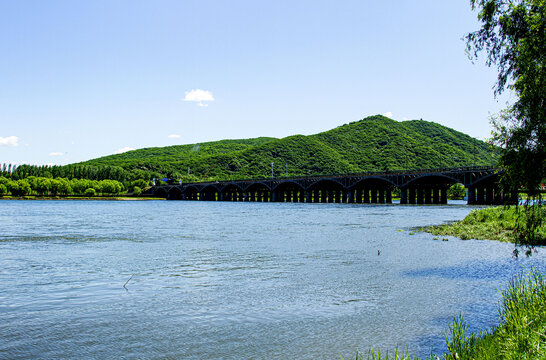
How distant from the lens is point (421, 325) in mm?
14156

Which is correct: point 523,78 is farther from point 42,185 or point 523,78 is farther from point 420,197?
point 42,185

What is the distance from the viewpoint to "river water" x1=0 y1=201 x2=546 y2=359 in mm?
12438

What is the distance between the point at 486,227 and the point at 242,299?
31.3 metres

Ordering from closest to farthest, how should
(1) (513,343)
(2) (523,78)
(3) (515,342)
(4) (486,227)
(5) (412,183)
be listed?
(1) (513,343) → (3) (515,342) → (2) (523,78) → (4) (486,227) → (5) (412,183)

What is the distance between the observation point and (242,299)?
17422 millimetres

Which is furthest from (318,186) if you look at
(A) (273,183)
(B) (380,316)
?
(B) (380,316)

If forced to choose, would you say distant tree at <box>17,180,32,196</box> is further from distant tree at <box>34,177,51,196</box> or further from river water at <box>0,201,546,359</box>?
river water at <box>0,201,546,359</box>

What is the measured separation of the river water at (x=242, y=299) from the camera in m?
12.4

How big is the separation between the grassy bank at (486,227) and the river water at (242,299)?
5424mm

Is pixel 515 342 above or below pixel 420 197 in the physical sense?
below

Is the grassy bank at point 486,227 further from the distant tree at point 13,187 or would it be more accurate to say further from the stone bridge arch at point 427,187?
the distant tree at point 13,187

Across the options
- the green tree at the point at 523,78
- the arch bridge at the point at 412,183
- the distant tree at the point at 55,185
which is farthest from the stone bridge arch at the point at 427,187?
the distant tree at the point at 55,185

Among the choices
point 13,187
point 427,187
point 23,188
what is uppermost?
point 427,187

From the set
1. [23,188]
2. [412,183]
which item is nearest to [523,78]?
[412,183]
